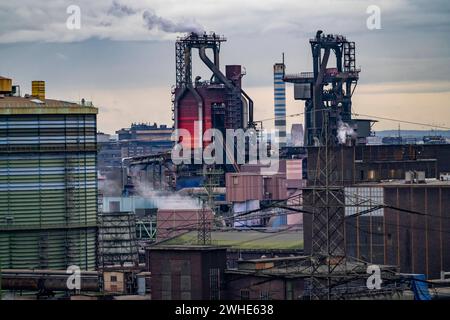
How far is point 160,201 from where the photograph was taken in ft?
347

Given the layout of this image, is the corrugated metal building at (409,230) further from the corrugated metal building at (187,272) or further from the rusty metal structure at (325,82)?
the rusty metal structure at (325,82)

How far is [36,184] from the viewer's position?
59.2 meters

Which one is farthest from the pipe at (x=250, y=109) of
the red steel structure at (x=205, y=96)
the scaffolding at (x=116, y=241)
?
the scaffolding at (x=116, y=241)

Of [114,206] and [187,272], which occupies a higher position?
[114,206]

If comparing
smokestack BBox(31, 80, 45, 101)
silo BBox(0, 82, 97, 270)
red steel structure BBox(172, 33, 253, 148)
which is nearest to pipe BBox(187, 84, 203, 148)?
red steel structure BBox(172, 33, 253, 148)

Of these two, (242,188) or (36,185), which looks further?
(242,188)

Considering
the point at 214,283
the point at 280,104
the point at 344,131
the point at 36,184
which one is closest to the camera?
the point at 214,283

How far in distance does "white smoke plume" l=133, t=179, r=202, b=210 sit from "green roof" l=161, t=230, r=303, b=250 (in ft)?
32.3

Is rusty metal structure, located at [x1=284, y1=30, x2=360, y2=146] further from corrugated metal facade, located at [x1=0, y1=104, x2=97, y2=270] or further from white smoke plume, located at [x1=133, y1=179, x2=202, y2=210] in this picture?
corrugated metal facade, located at [x1=0, y1=104, x2=97, y2=270]

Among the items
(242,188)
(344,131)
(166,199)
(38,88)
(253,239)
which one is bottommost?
(253,239)

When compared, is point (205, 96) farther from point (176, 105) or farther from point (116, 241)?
point (116, 241)

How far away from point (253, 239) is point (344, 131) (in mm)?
24848

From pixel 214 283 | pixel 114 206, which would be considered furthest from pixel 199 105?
pixel 214 283
